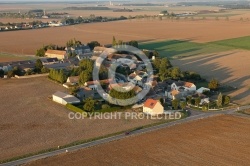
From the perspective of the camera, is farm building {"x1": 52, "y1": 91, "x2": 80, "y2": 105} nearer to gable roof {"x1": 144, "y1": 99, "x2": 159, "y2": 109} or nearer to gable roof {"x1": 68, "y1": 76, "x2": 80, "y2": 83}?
gable roof {"x1": 68, "y1": 76, "x2": 80, "y2": 83}

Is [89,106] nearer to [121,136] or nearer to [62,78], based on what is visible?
[121,136]

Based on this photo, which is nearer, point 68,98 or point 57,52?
point 68,98

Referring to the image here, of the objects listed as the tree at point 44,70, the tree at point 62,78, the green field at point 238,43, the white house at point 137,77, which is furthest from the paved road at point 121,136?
the green field at point 238,43

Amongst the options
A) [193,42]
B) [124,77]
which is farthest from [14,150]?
[193,42]

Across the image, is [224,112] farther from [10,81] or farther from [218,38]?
[218,38]

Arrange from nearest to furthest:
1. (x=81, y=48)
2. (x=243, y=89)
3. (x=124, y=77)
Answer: (x=243, y=89) < (x=124, y=77) < (x=81, y=48)

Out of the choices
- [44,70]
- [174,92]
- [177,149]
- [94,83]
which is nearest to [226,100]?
[174,92]

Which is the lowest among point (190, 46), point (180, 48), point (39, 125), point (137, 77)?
point (39, 125)
